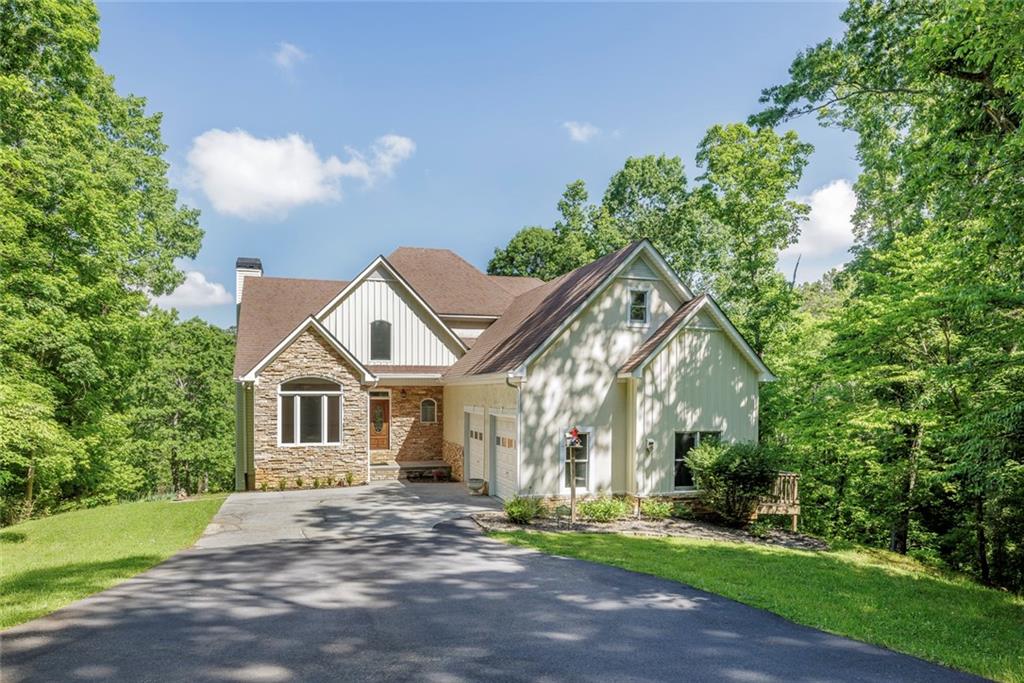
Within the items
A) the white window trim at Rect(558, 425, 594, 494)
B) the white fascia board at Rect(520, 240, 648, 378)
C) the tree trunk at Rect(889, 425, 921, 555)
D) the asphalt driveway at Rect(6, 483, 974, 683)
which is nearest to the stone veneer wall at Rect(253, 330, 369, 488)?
the white fascia board at Rect(520, 240, 648, 378)

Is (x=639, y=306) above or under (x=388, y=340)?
above

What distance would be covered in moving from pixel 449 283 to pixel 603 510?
46.1 feet

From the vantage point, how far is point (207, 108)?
16.0m

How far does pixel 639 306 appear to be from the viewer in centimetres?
1639

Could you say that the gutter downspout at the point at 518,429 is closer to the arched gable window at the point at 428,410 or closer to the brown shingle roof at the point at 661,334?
the brown shingle roof at the point at 661,334

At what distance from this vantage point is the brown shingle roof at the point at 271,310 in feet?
65.7

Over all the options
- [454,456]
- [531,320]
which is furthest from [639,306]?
[454,456]

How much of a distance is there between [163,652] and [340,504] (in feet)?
31.3

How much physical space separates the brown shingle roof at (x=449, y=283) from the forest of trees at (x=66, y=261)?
32.6ft

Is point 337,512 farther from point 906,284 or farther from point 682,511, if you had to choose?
point 906,284

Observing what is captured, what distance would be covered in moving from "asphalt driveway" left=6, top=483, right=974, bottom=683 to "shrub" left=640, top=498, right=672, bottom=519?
5.13 meters

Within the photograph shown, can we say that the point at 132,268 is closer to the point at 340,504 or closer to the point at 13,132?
the point at 13,132

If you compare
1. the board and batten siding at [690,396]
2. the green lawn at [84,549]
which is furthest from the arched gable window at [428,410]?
the board and batten siding at [690,396]

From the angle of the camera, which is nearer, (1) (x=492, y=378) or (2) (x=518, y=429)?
(2) (x=518, y=429)
